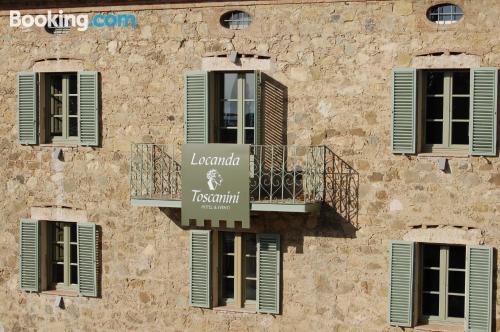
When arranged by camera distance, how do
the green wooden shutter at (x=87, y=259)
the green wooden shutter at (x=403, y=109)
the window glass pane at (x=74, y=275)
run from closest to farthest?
the green wooden shutter at (x=403, y=109)
the green wooden shutter at (x=87, y=259)
the window glass pane at (x=74, y=275)

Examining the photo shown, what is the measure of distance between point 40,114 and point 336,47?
5.94 metres

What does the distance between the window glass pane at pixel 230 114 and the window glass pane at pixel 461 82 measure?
12.8 feet

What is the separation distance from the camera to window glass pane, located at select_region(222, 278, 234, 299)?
18.4m

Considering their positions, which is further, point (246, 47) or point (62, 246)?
point (62, 246)

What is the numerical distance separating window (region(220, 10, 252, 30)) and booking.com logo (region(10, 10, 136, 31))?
1.77 metres

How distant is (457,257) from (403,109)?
2643 mm

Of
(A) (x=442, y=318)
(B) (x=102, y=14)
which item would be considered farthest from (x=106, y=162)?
(A) (x=442, y=318)

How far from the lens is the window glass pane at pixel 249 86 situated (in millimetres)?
17859

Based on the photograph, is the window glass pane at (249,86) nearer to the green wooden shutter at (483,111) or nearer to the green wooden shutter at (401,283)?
the green wooden shutter at (401,283)

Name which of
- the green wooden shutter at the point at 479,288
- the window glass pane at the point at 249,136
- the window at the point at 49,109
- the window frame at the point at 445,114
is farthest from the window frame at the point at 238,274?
the green wooden shutter at the point at 479,288

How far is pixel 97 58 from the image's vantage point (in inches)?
741

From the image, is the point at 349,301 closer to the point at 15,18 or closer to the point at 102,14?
the point at 102,14

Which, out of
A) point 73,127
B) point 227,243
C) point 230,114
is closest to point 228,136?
point 230,114

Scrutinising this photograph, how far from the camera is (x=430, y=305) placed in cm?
1716
